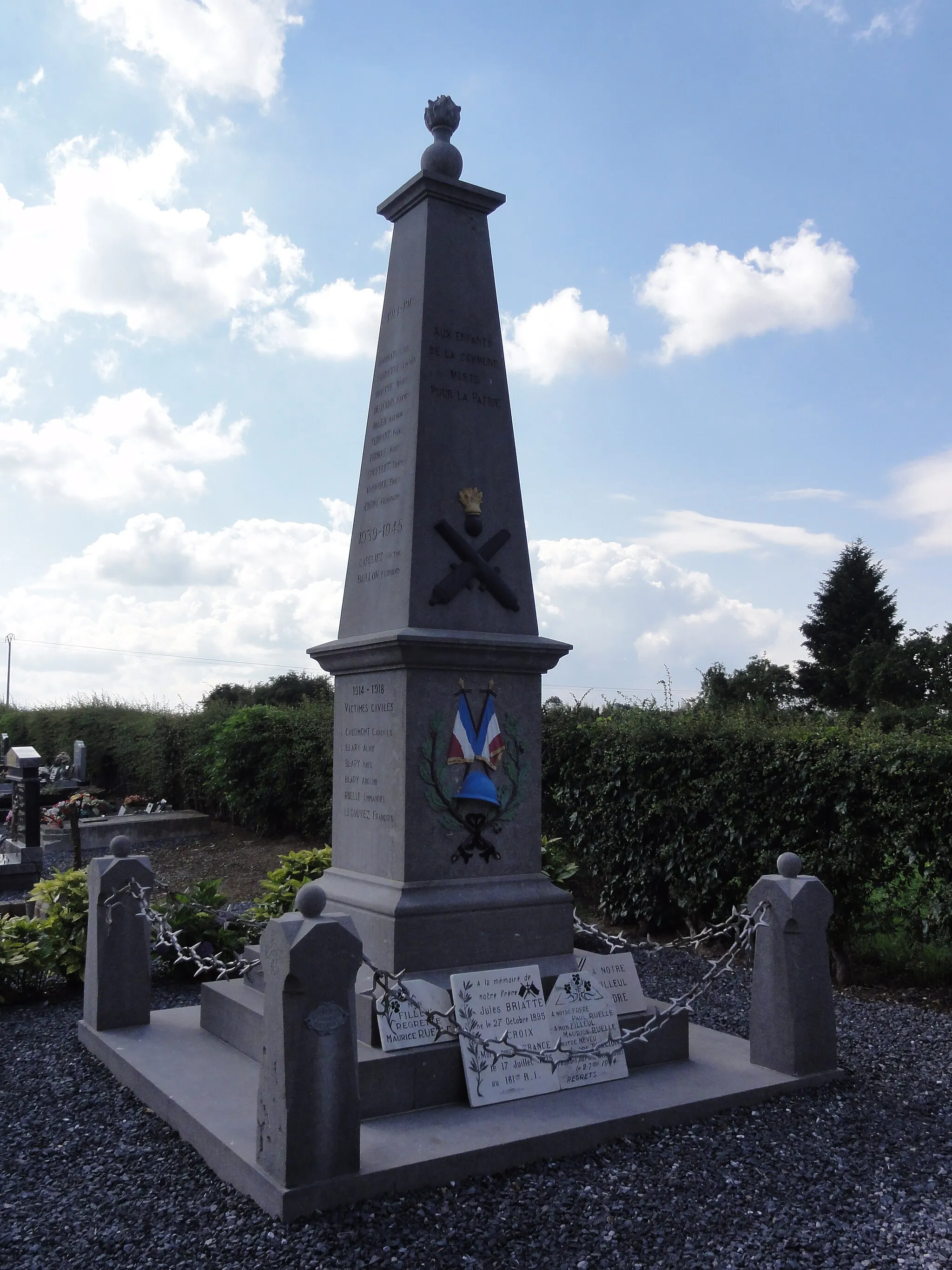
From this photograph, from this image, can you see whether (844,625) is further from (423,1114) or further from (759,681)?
(423,1114)

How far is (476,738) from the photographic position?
204 inches

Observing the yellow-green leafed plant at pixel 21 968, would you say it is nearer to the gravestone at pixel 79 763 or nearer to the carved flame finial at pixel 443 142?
the carved flame finial at pixel 443 142

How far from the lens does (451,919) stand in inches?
192

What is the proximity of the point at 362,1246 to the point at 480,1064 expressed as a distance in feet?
3.84

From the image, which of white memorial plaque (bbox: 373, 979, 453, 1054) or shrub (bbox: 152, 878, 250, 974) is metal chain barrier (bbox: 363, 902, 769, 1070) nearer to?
white memorial plaque (bbox: 373, 979, 453, 1054)

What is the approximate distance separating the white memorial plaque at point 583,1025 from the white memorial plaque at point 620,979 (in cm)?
12

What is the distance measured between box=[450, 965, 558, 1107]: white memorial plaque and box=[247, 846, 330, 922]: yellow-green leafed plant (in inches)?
86.8

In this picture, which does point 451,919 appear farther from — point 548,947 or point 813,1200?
point 813,1200

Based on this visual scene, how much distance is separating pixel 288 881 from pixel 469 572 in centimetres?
313

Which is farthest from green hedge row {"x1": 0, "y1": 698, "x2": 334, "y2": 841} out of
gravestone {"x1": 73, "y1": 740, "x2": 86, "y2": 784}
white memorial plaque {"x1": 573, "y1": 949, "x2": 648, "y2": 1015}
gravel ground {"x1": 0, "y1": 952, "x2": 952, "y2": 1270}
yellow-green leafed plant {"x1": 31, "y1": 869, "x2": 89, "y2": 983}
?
gravel ground {"x1": 0, "y1": 952, "x2": 952, "y2": 1270}

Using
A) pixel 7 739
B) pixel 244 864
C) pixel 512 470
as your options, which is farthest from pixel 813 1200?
pixel 7 739

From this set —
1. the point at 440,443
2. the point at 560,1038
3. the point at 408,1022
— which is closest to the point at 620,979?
the point at 560,1038

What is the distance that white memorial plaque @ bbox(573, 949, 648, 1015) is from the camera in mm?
4930

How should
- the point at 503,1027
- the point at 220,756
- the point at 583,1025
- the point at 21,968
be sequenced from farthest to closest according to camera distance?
the point at 220,756 → the point at 21,968 → the point at 583,1025 → the point at 503,1027
